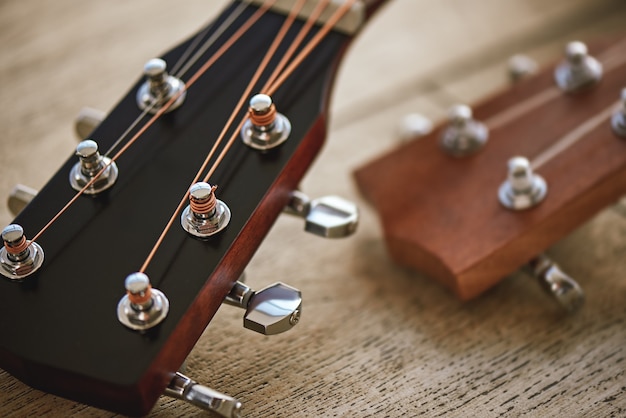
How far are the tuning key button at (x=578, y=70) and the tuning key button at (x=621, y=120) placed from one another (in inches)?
2.5

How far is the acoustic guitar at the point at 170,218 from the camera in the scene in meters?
0.59

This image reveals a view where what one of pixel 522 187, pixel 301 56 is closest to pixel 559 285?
pixel 522 187

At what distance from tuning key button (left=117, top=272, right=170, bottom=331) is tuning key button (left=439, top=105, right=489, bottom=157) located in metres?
0.39

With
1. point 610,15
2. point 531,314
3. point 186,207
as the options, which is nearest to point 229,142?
point 186,207

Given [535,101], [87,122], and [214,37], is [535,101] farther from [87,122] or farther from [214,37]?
[87,122]

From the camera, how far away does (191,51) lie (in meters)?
0.82

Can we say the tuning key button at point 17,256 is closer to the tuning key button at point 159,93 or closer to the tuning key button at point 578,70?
the tuning key button at point 159,93

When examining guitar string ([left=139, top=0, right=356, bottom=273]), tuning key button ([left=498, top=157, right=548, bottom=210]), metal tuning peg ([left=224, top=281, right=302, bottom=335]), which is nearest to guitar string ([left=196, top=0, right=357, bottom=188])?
guitar string ([left=139, top=0, right=356, bottom=273])

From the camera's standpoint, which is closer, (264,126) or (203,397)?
(203,397)

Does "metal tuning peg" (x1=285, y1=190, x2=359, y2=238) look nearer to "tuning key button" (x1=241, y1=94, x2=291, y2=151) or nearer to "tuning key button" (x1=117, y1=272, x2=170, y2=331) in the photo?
"tuning key button" (x1=241, y1=94, x2=291, y2=151)

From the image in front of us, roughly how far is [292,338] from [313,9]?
13.3 inches

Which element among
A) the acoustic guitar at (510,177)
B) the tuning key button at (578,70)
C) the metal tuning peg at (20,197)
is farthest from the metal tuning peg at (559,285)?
the metal tuning peg at (20,197)

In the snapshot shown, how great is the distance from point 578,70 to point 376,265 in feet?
1.03

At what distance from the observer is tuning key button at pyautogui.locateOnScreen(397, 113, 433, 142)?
946mm
